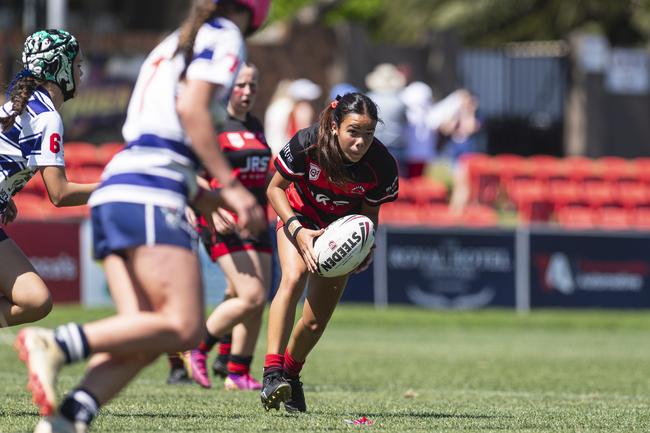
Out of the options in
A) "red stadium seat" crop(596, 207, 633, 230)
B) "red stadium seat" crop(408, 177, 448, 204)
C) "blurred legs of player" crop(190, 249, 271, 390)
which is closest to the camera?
"blurred legs of player" crop(190, 249, 271, 390)

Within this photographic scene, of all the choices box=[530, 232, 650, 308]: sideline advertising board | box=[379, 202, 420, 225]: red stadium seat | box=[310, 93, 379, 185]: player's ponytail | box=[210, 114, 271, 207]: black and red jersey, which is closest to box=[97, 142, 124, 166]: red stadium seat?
box=[379, 202, 420, 225]: red stadium seat

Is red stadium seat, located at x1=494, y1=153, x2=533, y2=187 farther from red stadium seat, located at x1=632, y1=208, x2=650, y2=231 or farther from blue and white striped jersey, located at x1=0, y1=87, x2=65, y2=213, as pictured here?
blue and white striped jersey, located at x1=0, y1=87, x2=65, y2=213

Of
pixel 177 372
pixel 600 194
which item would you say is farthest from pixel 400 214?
pixel 177 372

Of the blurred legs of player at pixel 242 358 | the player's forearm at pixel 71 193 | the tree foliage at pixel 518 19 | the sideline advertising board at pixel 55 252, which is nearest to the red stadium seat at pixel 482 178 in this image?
the sideline advertising board at pixel 55 252

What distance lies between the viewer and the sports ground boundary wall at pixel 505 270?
17156 mm

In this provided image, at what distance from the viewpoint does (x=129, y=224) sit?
5.26 meters

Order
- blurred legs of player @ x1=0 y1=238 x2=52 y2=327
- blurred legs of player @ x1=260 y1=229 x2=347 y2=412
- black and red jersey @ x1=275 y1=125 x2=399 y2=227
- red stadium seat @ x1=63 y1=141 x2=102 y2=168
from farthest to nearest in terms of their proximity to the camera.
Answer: red stadium seat @ x1=63 y1=141 x2=102 y2=168
blurred legs of player @ x1=260 y1=229 x2=347 y2=412
black and red jersey @ x1=275 y1=125 x2=399 y2=227
blurred legs of player @ x1=0 y1=238 x2=52 y2=327

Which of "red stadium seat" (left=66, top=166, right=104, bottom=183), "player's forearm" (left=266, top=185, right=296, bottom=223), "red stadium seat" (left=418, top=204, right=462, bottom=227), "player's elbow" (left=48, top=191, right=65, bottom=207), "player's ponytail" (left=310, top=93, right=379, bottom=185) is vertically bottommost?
"red stadium seat" (left=418, top=204, right=462, bottom=227)

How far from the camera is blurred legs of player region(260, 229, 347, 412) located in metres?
7.43

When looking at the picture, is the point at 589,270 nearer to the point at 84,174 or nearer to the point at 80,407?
the point at 84,174

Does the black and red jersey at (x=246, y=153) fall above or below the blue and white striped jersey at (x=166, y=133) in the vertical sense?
below

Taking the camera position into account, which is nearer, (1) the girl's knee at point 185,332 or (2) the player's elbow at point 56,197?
(1) the girl's knee at point 185,332

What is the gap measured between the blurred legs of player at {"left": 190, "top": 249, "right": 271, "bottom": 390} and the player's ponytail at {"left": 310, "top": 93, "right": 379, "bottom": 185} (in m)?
2.00

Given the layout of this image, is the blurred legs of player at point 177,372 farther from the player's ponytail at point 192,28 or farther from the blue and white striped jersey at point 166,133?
the player's ponytail at point 192,28
